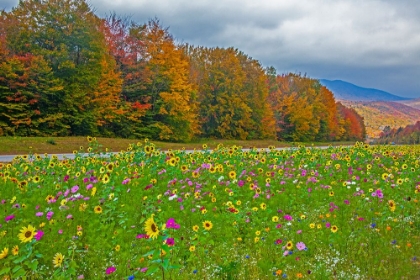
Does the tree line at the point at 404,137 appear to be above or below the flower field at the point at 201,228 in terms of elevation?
above

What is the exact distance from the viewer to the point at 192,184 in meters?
6.73

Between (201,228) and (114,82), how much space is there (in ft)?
A: 77.1

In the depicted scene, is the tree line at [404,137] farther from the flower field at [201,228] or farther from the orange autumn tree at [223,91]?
the flower field at [201,228]

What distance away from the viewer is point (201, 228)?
5.06 meters

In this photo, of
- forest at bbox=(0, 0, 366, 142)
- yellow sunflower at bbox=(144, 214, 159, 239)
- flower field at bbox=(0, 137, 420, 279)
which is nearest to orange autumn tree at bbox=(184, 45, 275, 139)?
forest at bbox=(0, 0, 366, 142)

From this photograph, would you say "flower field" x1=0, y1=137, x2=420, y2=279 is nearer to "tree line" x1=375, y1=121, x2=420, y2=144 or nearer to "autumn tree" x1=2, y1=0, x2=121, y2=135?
"autumn tree" x1=2, y1=0, x2=121, y2=135

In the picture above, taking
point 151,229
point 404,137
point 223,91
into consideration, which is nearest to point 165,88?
point 223,91

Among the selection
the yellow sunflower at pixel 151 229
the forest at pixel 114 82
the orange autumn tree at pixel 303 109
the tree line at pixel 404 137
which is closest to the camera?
the yellow sunflower at pixel 151 229

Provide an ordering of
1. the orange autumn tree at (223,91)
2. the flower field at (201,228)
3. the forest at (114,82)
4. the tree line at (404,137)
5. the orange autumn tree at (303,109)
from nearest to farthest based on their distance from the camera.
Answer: the flower field at (201,228)
the forest at (114,82)
the orange autumn tree at (223,91)
the orange autumn tree at (303,109)
the tree line at (404,137)

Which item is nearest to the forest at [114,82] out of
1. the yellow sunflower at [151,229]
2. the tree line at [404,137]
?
the tree line at [404,137]

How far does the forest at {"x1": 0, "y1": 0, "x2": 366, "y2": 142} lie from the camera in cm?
2325

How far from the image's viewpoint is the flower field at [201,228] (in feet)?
12.4

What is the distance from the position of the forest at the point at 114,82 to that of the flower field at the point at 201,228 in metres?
17.2

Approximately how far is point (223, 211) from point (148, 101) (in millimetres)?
25942
